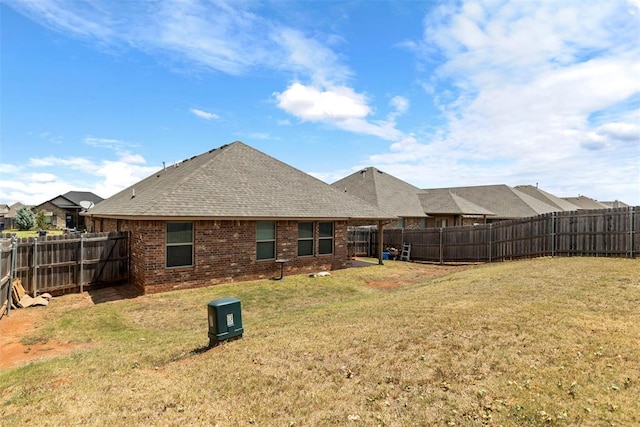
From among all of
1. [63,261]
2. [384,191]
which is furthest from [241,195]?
[384,191]

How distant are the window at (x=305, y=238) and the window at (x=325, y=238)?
0.52m

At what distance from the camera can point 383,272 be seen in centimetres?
1766

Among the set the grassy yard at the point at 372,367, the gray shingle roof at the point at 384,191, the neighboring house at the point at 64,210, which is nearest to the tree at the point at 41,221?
the neighboring house at the point at 64,210

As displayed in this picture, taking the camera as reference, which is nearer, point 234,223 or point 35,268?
point 35,268

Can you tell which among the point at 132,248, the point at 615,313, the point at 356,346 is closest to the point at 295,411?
the point at 356,346

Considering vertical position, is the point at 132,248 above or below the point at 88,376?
above

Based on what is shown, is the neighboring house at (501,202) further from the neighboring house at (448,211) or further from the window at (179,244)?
the window at (179,244)

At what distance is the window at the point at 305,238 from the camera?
54.4 feet

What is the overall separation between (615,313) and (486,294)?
2.69 meters

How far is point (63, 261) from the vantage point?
12547 millimetres

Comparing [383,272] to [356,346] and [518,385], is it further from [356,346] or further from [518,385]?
[518,385]

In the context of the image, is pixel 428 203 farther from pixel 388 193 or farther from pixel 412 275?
pixel 412 275

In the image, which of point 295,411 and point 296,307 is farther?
point 296,307

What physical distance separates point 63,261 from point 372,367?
39.6ft
